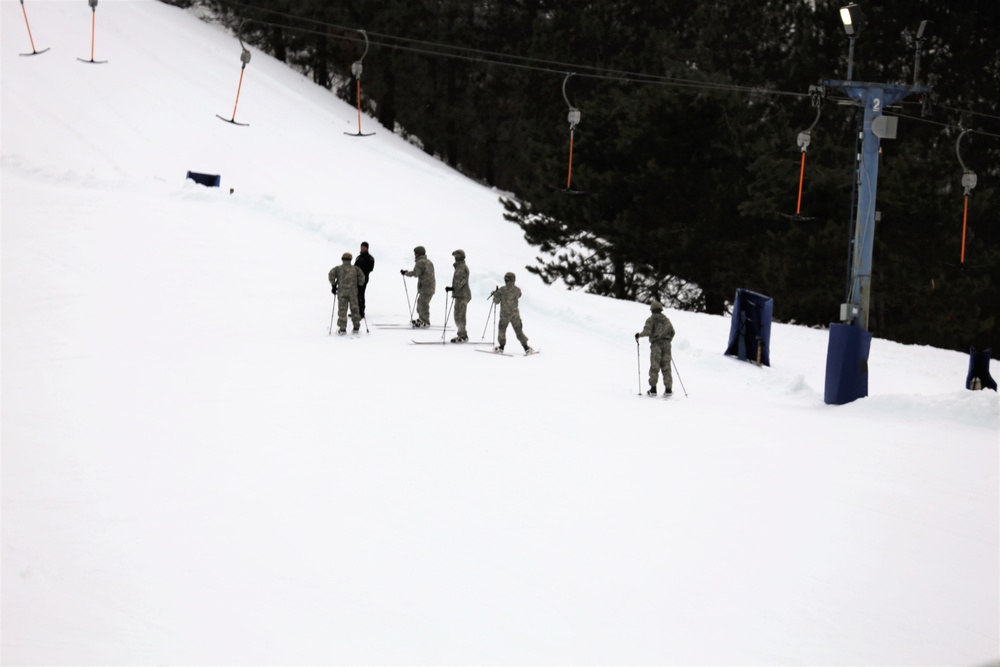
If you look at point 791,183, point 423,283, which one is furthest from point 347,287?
point 791,183

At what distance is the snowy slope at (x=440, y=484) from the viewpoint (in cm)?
805

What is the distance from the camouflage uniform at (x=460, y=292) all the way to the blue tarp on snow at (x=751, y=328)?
447 cm

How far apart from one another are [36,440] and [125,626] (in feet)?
14.7

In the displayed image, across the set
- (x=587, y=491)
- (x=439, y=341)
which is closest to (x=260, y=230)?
(x=439, y=341)

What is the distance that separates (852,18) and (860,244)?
3143mm

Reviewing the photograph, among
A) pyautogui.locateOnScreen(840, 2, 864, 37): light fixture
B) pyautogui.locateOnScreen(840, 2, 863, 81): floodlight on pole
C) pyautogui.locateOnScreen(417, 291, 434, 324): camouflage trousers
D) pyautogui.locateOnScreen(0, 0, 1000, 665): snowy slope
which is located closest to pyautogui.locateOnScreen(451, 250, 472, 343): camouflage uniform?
pyautogui.locateOnScreen(417, 291, 434, 324): camouflage trousers

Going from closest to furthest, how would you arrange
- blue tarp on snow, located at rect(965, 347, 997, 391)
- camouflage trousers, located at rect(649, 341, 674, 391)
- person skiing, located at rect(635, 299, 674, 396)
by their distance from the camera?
person skiing, located at rect(635, 299, 674, 396), camouflage trousers, located at rect(649, 341, 674, 391), blue tarp on snow, located at rect(965, 347, 997, 391)

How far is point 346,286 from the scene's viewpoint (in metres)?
17.7

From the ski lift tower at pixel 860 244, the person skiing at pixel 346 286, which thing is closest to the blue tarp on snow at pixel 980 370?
the ski lift tower at pixel 860 244

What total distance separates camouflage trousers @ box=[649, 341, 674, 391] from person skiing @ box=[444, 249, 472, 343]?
3764 mm

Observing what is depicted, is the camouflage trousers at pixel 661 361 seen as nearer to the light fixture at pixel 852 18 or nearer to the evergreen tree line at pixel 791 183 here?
the light fixture at pixel 852 18

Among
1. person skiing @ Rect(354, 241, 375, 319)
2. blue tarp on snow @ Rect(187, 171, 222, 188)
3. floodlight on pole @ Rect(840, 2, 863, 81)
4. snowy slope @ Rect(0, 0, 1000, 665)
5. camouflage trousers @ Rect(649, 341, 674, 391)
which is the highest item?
floodlight on pole @ Rect(840, 2, 863, 81)

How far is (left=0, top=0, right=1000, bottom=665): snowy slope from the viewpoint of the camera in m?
8.05

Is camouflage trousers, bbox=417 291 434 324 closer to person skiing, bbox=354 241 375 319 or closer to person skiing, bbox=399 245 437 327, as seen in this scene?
person skiing, bbox=399 245 437 327
